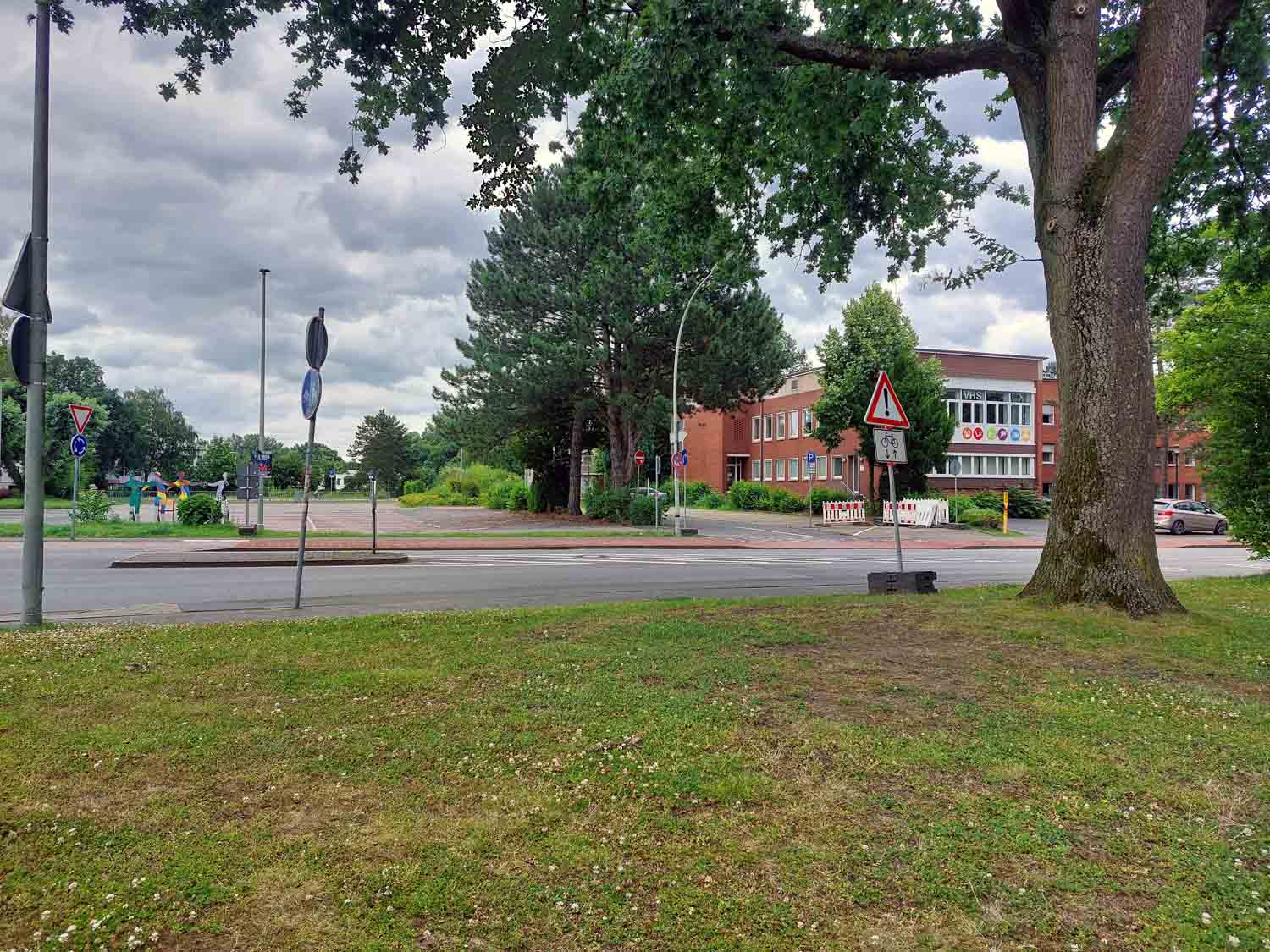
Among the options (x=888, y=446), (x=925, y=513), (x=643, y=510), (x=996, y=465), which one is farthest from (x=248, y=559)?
(x=996, y=465)

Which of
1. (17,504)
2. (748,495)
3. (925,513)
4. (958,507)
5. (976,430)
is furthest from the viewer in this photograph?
(976,430)

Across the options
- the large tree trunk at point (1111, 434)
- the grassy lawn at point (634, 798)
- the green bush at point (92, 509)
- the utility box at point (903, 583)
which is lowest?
the grassy lawn at point (634, 798)

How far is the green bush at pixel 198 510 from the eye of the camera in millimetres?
26859

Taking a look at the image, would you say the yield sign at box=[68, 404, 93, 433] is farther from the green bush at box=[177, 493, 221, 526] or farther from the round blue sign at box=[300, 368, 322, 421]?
the round blue sign at box=[300, 368, 322, 421]

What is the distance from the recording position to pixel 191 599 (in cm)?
1094

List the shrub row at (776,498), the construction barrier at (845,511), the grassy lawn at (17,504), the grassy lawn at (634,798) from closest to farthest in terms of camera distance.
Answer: the grassy lawn at (634,798) < the construction barrier at (845,511) < the grassy lawn at (17,504) < the shrub row at (776,498)

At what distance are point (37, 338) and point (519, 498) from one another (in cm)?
3948

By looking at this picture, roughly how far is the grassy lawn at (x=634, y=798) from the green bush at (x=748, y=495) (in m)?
45.0

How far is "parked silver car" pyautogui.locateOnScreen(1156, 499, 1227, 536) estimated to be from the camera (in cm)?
4109

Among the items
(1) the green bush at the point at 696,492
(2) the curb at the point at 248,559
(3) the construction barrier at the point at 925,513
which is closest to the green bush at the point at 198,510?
(2) the curb at the point at 248,559

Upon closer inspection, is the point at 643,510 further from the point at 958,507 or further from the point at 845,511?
the point at 958,507

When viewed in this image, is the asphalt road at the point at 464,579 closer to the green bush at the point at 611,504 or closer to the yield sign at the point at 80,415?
the yield sign at the point at 80,415

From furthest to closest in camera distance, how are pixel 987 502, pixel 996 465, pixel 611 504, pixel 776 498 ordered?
pixel 996 465 < pixel 776 498 < pixel 987 502 < pixel 611 504

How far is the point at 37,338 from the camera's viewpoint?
793cm
